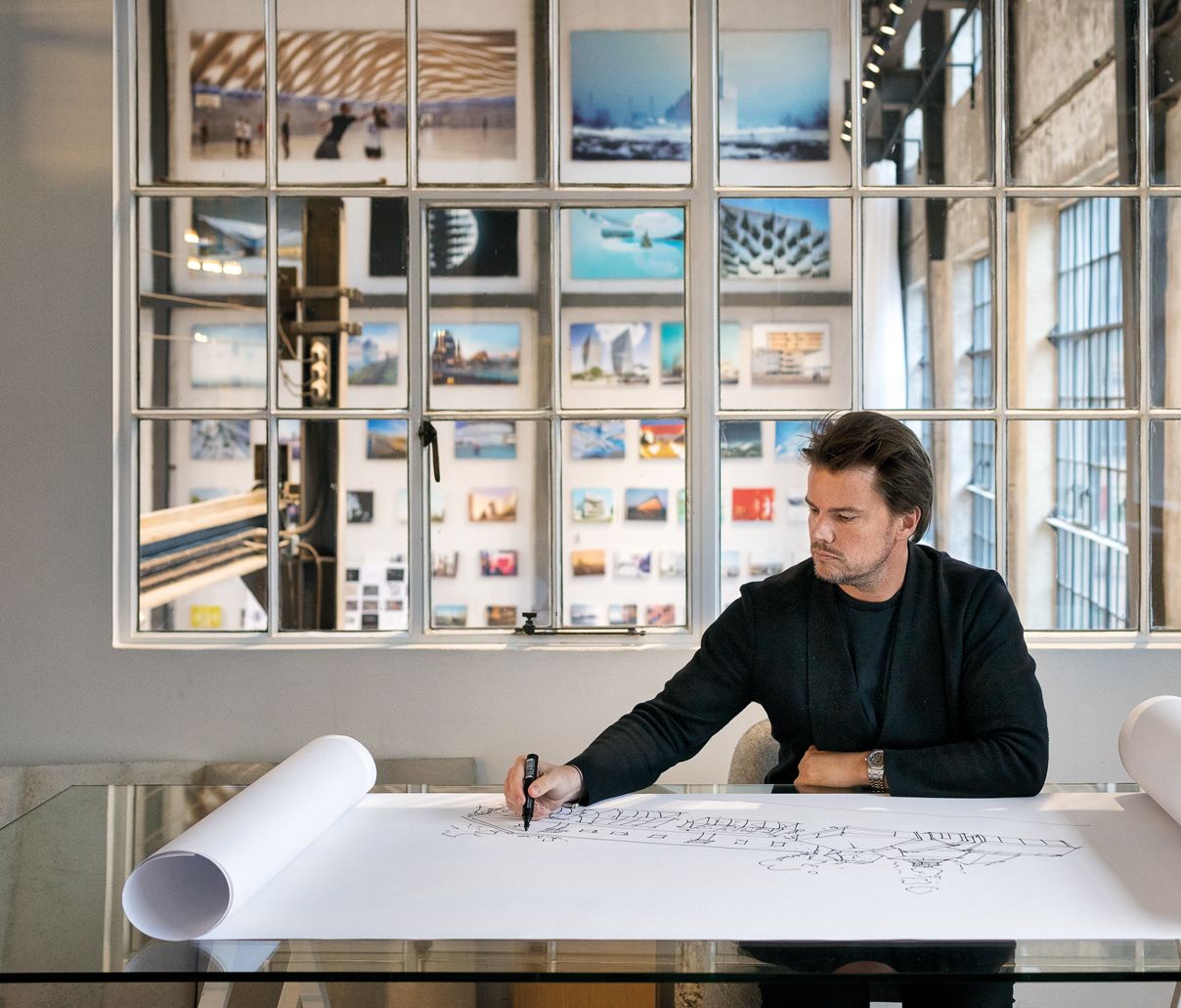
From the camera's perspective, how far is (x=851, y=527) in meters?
2.08

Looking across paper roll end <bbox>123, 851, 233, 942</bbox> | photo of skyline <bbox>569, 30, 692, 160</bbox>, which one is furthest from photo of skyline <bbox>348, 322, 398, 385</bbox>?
paper roll end <bbox>123, 851, 233, 942</bbox>

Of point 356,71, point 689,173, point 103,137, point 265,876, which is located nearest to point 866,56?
point 689,173

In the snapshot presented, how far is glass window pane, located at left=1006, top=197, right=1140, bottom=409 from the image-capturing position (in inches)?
126

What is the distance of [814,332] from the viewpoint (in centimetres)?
323

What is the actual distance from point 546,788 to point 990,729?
77 centimetres

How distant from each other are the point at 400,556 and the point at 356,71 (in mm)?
1355

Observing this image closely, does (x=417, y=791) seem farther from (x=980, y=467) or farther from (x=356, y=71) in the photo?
(x=356, y=71)

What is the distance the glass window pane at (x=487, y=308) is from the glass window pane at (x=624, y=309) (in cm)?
8

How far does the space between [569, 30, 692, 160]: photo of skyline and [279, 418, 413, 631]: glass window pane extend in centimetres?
102

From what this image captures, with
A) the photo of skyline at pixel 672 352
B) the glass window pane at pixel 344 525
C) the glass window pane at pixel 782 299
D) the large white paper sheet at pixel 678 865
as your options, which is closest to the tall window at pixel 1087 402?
the glass window pane at pixel 782 299

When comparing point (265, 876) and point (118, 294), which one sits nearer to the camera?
point (265, 876)

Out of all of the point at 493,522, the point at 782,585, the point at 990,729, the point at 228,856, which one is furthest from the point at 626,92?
the point at 228,856

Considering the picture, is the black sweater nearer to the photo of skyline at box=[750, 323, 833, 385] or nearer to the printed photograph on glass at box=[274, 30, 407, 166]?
the photo of skyline at box=[750, 323, 833, 385]

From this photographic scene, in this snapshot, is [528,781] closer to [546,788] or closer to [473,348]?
[546,788]
